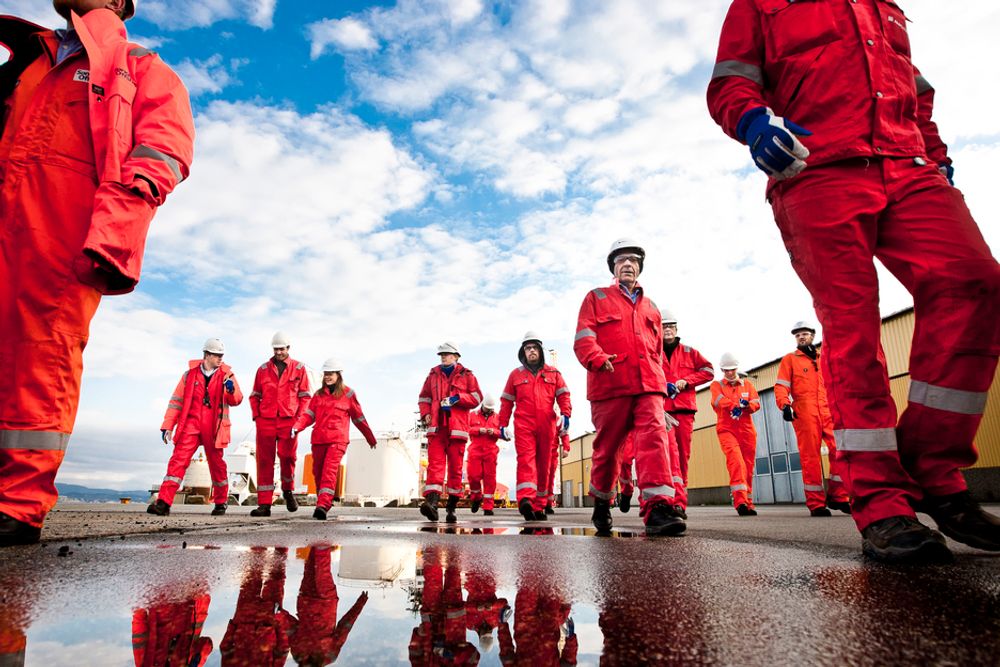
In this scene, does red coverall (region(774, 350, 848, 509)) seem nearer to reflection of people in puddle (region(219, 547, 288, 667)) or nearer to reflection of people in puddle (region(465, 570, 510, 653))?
reflection of people in puddle (region(465, 570, 510, 653))

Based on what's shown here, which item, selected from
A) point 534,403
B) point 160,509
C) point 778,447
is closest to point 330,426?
point 160,509

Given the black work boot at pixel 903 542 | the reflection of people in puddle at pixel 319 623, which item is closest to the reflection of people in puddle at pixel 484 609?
the reflection of people in puddle at pixel 319 623

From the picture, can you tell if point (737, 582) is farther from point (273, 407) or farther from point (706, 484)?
point (706, 484)

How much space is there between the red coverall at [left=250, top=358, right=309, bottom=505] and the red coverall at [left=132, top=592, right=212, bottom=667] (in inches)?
280

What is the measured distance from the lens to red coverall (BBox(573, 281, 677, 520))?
146 inches

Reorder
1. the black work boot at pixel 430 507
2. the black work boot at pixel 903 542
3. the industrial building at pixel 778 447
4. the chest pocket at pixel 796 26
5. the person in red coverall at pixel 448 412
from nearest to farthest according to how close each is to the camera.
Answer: the black work boot at pixel 903 542 < the chest pocket at pixel 796 26 < the black work boot at pixel 430 507 < the person in red coverall at pixel 448 412 < the industrial building at pixel 778 447

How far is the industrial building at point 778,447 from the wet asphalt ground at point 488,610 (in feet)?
25.0

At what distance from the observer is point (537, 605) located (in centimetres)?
111

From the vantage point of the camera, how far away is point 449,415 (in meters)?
8.20

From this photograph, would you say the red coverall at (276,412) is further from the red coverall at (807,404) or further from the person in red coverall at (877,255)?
the person in red coverall at (877,255)

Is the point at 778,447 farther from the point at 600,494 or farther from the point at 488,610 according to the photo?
the point at 488,610

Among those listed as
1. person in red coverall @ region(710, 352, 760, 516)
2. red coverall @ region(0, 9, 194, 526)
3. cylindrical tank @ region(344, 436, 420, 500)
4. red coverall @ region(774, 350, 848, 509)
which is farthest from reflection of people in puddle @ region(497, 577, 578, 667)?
cylindrical tank @ region(344, 436, 420, 500)

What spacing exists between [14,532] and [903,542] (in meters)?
2.96

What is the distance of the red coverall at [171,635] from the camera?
0.75 meters
